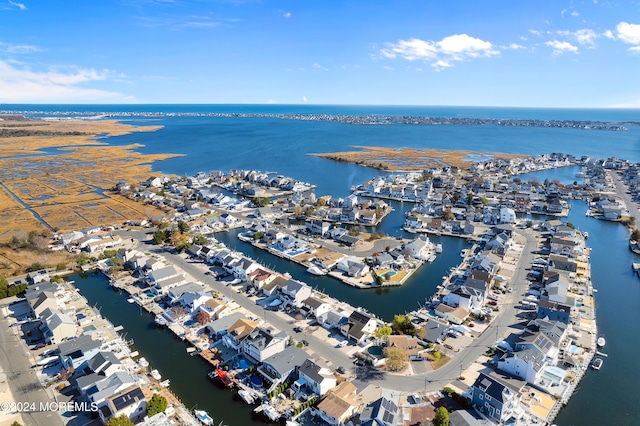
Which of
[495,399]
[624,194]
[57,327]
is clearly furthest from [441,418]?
[624,194]

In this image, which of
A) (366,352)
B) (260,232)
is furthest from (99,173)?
(366,352)

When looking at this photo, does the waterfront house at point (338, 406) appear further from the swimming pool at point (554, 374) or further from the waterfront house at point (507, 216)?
Result: the waterfront house at point (507, 216)

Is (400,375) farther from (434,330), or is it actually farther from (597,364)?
(597,364)

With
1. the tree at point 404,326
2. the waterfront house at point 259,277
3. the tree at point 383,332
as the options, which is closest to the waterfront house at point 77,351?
the waterfront house at point 259,277

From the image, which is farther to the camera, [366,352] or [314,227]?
[314,227]

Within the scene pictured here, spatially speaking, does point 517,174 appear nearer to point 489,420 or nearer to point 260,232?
point 260,232
